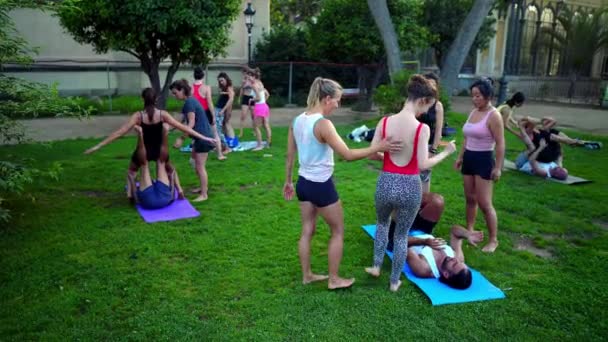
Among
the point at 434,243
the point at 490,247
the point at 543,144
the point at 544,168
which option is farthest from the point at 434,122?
the point at 544,168

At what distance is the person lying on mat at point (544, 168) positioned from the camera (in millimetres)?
8094

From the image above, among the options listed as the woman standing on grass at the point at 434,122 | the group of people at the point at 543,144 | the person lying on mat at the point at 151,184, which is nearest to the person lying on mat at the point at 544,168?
the group of people at the point at 543,144

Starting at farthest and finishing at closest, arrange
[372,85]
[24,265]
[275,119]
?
[372,85], [275,119], [24,265]

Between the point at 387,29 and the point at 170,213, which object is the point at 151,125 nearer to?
the point at 170,213

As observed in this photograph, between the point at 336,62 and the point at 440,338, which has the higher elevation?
the point at 336,62

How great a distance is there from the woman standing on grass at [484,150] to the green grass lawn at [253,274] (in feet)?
1.91

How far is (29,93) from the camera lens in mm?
5094

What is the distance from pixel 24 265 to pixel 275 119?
1106 cm

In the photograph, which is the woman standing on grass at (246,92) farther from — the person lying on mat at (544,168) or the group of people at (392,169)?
the person lying on mat at (544,168)

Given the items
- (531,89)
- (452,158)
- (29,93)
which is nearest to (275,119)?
(452,158)

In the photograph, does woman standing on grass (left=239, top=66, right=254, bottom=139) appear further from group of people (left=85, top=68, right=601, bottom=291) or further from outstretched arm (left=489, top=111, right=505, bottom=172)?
outstretched arm (left=489, top=111, right=505, bottom=172)

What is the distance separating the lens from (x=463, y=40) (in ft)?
45.9

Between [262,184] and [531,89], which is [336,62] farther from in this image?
[531,89]

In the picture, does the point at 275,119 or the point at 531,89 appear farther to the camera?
the point at 531,89
